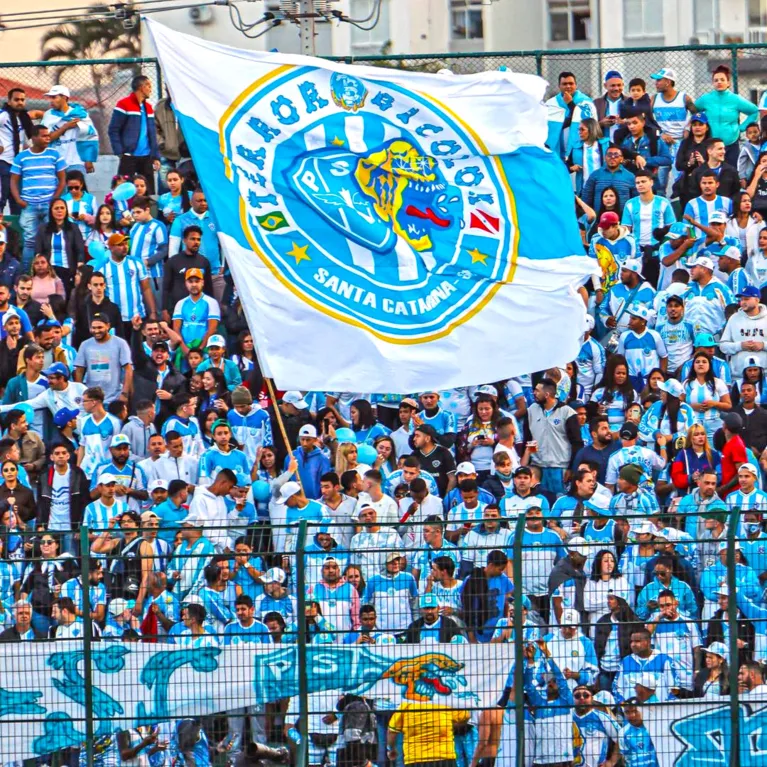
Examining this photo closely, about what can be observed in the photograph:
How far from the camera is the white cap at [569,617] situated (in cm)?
1484

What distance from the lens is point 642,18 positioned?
48531 millimetres

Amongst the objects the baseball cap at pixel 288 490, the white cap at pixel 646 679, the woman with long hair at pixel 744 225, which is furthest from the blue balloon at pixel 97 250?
the white cap at pixel 646 679

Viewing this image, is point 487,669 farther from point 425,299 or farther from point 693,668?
point 425,299

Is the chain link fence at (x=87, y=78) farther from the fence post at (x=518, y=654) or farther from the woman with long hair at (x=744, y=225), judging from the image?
the fence post at (x=518, y=654)

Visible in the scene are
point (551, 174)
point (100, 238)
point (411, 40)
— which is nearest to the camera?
point (551, 174)

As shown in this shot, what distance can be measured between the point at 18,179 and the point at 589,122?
6513mm

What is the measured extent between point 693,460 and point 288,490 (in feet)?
12.7

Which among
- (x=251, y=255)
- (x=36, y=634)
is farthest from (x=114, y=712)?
(x=251, y=255)

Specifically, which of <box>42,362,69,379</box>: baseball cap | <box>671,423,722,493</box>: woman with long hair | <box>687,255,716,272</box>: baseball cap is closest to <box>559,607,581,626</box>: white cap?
<box>671,423,722,493</box>: woman with long hair

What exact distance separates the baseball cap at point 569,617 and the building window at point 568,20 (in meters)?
36.6

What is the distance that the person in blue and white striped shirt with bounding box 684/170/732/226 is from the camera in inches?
879

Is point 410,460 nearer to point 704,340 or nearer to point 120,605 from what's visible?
point 704,340

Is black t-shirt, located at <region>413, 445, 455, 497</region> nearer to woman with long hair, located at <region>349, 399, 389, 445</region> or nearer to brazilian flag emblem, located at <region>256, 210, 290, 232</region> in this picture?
woman with long hair, located at <region>349, 399, 389, 445</region>

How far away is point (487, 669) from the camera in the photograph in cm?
1492
